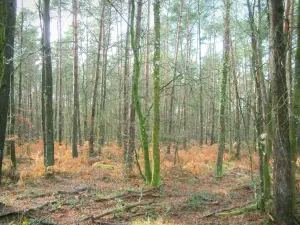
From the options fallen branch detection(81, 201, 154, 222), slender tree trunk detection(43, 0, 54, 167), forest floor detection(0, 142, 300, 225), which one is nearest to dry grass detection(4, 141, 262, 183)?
forest floor detection(0, 142, 300, 225)

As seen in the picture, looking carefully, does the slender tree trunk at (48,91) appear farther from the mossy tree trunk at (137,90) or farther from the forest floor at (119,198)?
the mossy tree trunk at (137,90)

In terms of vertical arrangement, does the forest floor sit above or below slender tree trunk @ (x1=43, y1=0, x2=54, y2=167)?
below

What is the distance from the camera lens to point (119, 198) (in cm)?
674

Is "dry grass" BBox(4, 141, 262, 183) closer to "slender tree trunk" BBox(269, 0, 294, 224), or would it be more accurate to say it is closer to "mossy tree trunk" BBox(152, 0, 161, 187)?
"mossy tree trunk" BBox(152, 0, 161, 187)

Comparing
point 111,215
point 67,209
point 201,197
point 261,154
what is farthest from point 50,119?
point 261,154

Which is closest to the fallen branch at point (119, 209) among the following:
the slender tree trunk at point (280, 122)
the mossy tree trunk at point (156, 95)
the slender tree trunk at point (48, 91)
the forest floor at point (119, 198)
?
the forest floor at point (119, 198)

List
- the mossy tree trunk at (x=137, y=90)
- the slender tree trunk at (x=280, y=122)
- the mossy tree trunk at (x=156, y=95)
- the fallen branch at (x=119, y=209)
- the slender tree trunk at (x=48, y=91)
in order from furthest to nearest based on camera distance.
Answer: the slender tree trunk at (x=48, y=91), the mossy tree trunk at (x=156, y=95), the mossy tree trunk at (x=137, y=90), the fallen branch at (x=119, y=209), the slender tree trunk at (x=280, y=122)

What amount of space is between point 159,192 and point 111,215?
2372 mm

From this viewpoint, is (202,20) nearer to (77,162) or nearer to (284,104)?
(77,162)

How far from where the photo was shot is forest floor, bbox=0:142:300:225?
206 inches

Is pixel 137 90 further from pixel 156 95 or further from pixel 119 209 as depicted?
pixel 119 209

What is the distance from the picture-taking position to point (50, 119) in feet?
30.3

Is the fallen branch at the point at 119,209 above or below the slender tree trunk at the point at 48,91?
below

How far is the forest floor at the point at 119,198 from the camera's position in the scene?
524 centimetres
